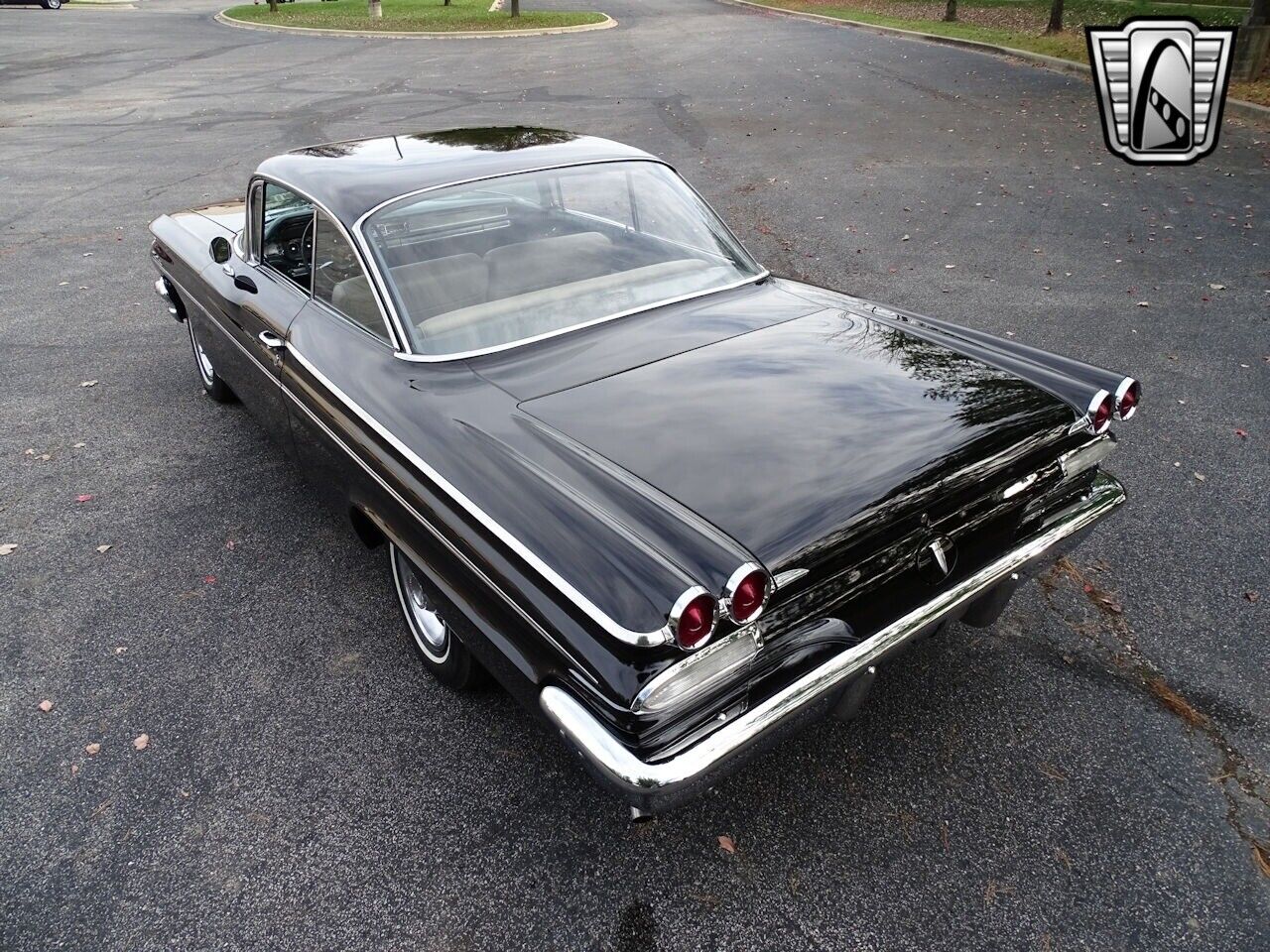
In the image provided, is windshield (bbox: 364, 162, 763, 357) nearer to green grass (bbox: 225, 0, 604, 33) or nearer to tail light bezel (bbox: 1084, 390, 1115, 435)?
tail light bezel (bbox: 1084, 390, 1115, 435)

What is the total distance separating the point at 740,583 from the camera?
190cm

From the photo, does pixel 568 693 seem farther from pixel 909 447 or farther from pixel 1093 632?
pixel 1093 632

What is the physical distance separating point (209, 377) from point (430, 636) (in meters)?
2.82

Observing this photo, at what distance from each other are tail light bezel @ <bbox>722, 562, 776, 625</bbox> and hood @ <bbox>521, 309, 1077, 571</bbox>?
0.04 meters

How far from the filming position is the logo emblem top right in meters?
9.92

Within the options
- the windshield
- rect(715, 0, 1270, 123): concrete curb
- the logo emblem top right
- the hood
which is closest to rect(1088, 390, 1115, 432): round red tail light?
the hood

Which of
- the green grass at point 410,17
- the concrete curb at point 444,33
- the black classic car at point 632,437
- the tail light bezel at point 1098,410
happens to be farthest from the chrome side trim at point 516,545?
the green grass at point 410,17

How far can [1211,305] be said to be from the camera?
5.84 metres

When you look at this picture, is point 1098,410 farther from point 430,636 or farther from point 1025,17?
point 1025,17

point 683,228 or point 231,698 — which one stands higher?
point 683,228

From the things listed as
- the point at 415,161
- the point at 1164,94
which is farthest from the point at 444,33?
the point at 415,161

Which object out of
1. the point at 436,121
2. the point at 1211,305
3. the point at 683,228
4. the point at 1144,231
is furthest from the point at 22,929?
the point at 436,121

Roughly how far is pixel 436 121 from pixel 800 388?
1089 centimetres

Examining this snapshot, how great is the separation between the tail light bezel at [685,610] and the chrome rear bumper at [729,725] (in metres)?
0.26
